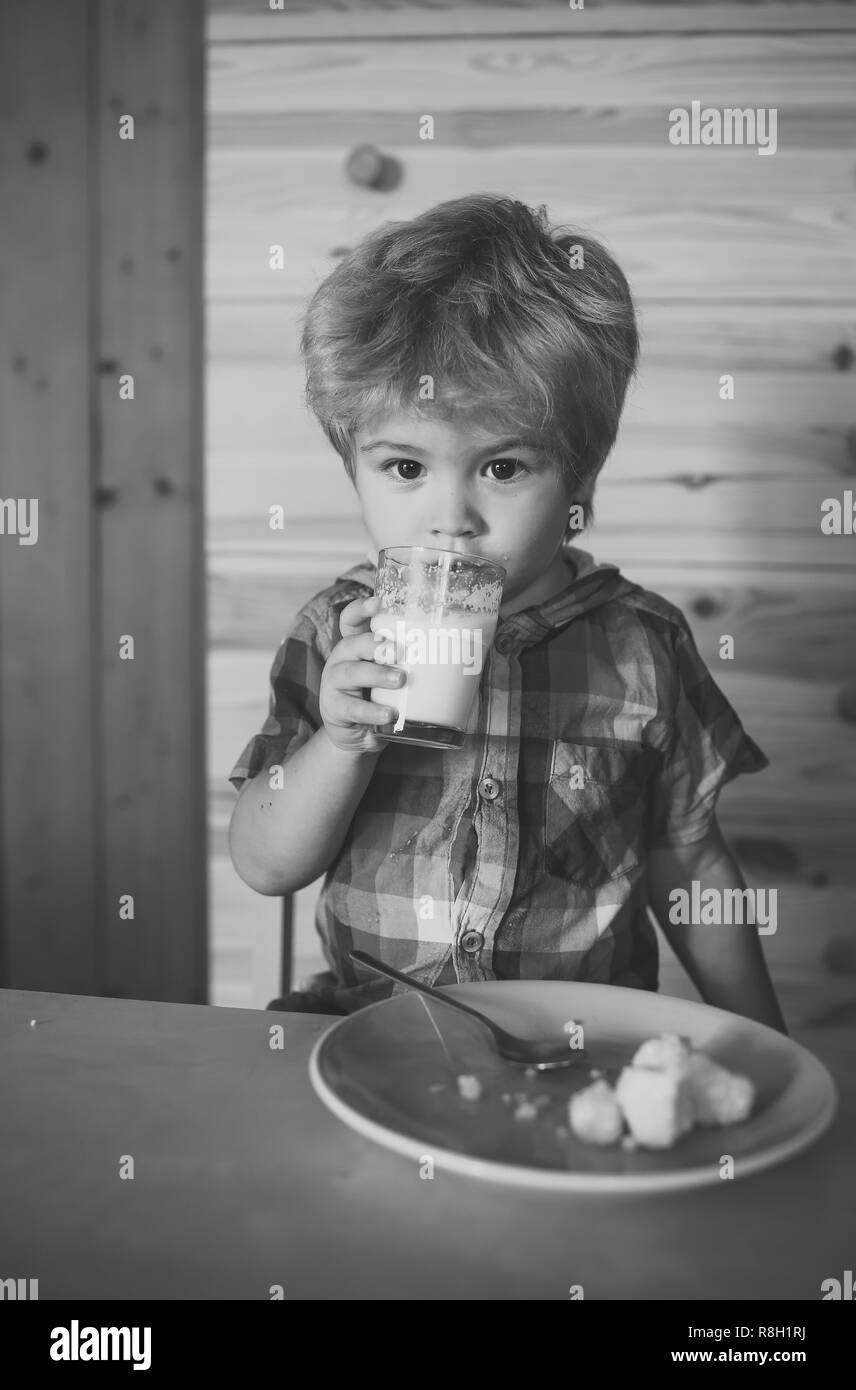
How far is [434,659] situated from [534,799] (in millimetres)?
301

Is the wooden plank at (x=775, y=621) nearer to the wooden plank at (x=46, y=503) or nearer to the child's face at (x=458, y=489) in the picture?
the child's face at (x=458, y=489)

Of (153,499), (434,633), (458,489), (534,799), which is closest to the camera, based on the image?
(434,633)

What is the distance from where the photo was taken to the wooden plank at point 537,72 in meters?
1.42

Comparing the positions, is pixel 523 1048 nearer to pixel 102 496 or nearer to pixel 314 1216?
pixel 314 1216

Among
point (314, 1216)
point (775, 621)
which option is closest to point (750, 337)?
point (775, 621)

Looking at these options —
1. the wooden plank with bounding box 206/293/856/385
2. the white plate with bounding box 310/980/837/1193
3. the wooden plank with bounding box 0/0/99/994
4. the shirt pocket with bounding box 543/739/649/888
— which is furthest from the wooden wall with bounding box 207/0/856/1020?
the white plate with bounding box 310/980/837/1193

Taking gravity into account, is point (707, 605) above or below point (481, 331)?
below

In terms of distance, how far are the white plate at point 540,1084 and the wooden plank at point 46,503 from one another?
3.90 feet

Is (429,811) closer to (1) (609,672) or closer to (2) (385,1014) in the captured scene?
(1) (609,672)

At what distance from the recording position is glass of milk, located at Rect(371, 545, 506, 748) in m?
0.80

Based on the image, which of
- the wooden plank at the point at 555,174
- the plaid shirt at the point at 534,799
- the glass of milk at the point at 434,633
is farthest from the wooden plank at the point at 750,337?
the glass of milk at the point at 434,633

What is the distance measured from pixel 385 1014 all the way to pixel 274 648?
990 millimetres

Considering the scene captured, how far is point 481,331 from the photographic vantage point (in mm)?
994

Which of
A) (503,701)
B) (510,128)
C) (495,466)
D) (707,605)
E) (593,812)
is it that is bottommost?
(593,812)
